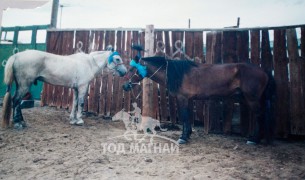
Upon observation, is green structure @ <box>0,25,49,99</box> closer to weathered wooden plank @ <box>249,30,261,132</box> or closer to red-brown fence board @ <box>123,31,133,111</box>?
red-brown fence board @ <box>123,31,133,111</box>

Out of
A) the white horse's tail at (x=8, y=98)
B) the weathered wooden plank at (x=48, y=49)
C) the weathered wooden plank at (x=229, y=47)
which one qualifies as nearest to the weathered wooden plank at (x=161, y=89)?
the weathered wooden plank at (x=229, y=47)

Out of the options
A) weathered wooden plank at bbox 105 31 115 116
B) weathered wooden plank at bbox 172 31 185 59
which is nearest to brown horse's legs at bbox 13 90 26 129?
weathered wooden plank at bbox 105 31 115 116

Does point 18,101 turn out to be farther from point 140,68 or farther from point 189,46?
point 189,46

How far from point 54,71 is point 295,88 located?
18.4 ft

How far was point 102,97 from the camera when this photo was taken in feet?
23.6

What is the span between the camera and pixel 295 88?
525cm

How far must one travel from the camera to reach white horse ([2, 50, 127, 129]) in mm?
5332

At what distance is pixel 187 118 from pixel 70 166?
2582mm

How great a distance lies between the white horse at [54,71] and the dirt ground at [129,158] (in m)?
0.57

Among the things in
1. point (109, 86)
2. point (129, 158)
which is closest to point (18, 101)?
point (109, 86)

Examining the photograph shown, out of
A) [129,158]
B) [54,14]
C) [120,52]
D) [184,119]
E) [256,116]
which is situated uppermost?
[54,14]

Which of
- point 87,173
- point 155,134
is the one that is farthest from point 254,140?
point 87,173

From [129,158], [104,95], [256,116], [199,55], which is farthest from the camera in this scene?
[104,95]

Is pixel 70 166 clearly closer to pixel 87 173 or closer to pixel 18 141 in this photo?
pixel 87 173
